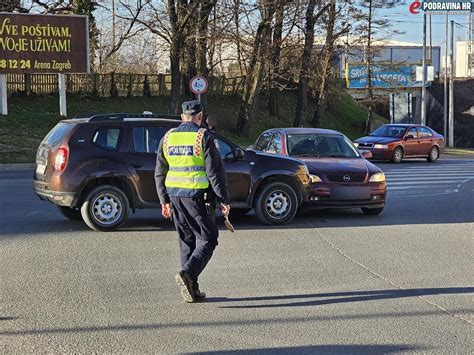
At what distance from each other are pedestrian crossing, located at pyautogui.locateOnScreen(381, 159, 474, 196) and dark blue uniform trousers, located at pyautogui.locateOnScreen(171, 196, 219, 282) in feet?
33.9

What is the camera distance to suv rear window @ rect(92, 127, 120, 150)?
33.5 ft

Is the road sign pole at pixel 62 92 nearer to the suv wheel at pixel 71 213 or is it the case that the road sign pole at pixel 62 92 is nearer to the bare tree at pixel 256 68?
the bare tree at pixel 256 68

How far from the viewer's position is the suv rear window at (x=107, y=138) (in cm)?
1021

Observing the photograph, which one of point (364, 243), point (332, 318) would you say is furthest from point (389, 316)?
point (364, 243)

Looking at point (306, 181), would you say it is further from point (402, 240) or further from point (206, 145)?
point (206, 145)

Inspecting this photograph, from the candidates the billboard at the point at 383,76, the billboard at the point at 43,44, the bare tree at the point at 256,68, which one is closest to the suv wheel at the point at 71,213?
the billboard at the point at 43,44

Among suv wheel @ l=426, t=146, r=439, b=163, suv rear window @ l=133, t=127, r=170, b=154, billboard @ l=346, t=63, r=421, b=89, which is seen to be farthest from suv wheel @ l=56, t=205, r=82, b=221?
billboard @ l=346, t=63, r=421, b=89

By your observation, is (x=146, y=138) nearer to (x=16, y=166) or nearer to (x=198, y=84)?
(x=16, y=166)

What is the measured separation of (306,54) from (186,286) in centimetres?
3121

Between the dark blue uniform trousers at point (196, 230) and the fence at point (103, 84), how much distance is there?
98.1 feet

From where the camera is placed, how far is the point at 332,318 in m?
6.03

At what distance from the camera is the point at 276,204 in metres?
11.0

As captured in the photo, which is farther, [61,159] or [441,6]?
[441,6]

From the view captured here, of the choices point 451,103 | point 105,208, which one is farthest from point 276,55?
point 105,208
